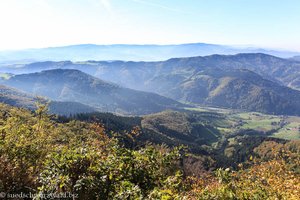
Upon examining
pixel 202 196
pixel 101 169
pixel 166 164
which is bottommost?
pixel 202 196

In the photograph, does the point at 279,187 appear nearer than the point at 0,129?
No

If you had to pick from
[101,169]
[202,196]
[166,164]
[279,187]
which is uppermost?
[101,169]

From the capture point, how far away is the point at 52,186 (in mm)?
8484

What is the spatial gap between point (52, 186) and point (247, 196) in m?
8.50

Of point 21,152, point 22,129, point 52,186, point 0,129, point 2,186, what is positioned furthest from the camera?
point 22,129

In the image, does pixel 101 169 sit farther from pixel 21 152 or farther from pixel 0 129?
pixel 0 129

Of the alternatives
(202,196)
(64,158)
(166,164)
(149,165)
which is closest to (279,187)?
(202,196)

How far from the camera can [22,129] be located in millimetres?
14844

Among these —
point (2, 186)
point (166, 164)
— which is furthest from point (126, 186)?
point (2, 186)

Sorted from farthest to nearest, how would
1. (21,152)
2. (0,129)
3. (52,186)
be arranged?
1. (0,129)
2. (21,152)
3. (52,186)

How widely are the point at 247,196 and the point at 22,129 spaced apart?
1174 centimetres

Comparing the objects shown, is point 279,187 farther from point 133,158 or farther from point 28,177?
point 28,177

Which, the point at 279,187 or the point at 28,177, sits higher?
the point at 28,177

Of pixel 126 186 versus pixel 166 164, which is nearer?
pixel 126 186
